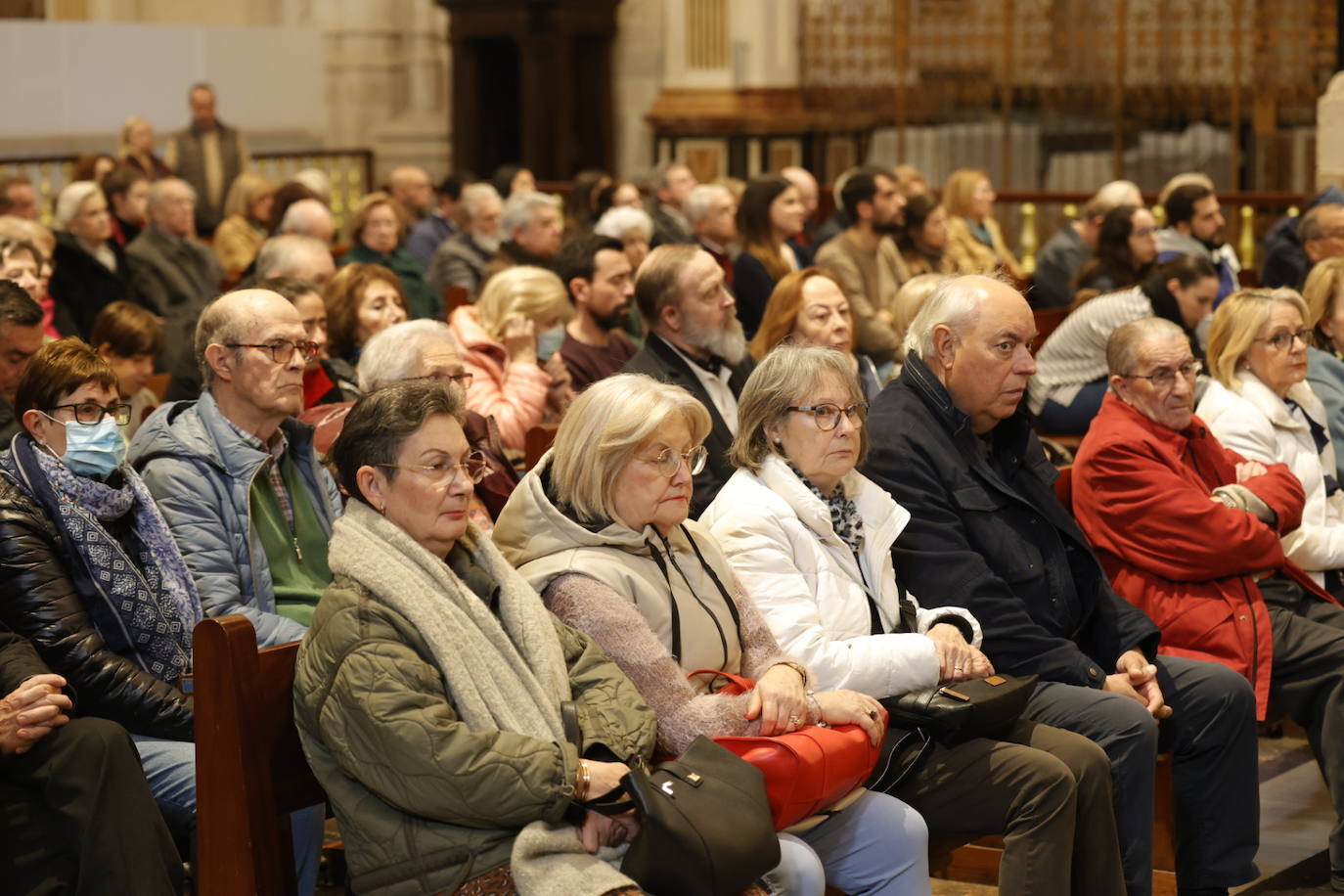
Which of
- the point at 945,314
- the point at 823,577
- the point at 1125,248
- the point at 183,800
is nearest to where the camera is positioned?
the point at 183,800

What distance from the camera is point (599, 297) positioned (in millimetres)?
5867

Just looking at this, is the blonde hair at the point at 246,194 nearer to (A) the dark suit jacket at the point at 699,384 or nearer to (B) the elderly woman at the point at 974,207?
(B) the elderly woman at the point at 974,207

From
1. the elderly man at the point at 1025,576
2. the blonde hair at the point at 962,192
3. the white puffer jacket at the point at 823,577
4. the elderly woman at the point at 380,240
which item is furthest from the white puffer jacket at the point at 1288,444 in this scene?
the blonde hair at the point at 962,192

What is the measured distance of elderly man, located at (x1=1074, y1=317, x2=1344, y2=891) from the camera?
4051 mm

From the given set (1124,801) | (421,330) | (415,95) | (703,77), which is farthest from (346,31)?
(1124,801)

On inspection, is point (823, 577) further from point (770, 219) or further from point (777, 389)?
point (770, 219)

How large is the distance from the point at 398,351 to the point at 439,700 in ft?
5.29

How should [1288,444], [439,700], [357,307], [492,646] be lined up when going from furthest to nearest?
[357,307], [1288,444], [492,646], [439,700]

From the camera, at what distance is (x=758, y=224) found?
8.14 metres

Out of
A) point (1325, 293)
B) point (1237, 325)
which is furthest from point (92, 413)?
point (1325, 293)

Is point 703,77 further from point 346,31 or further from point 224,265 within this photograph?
point 224,265

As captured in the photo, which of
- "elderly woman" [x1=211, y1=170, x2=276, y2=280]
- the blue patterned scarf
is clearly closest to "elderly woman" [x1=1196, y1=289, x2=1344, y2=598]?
the blue patterned scarf

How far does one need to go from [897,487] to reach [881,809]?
0.78 meters

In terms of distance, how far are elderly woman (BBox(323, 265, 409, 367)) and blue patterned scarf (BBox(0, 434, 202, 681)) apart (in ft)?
6.66
